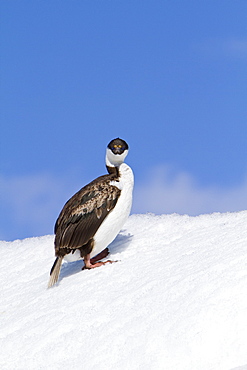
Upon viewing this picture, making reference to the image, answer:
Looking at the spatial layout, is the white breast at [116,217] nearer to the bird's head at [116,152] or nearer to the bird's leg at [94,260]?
the bird's leg at [94,260]

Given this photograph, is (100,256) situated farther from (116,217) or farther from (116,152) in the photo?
(116,152)

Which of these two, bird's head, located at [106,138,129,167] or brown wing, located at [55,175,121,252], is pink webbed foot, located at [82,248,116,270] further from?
bird's head, located at [106,138,129,167]

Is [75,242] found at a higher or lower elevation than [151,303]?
higher

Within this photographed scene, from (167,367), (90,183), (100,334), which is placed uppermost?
(90,183)

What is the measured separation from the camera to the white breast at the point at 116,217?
321 inches

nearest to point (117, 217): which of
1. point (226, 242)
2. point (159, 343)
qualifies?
point (226, 242)

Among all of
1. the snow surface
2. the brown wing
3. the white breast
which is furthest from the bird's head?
the snow surface

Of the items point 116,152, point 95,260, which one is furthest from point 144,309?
point 116,152

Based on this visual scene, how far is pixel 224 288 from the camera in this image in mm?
6102

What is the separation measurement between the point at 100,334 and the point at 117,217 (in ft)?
7.54

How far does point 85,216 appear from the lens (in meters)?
8.13

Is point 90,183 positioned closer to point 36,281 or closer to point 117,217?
point 117,217

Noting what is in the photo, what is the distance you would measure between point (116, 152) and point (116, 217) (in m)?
0.94

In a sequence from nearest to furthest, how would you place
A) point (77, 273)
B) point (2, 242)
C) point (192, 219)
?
1. point (77, 273)
2. point (192, 219)
3. point (2, 242)
